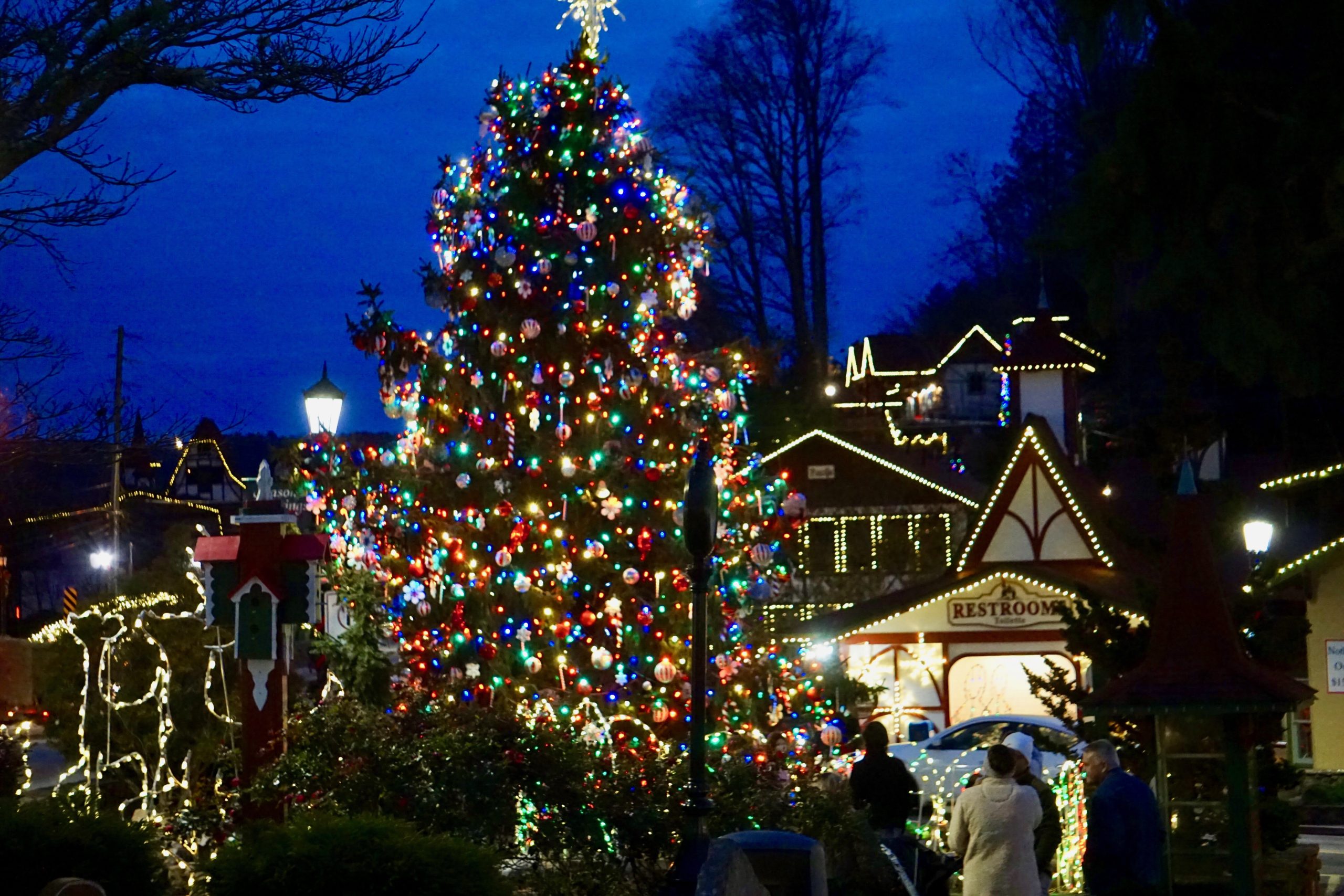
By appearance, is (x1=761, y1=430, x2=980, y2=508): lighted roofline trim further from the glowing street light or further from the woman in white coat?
the woman in white coat

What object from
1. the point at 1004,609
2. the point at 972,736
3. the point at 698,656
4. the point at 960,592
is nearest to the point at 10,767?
the point at 698,656

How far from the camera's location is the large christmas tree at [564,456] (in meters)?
13.8

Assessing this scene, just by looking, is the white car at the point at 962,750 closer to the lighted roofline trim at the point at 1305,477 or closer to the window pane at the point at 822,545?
the lighted roofline trim at the point at 1305,477

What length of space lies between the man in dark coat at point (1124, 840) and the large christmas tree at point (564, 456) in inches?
183

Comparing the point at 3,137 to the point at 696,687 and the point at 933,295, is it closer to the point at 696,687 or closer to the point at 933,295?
the point at 696,687

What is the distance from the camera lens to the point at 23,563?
1929 inches

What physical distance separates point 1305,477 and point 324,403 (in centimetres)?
1933

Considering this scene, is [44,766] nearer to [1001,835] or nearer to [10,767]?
[10,767]

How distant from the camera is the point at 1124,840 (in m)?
9.20

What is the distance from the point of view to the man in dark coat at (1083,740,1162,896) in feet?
30.1

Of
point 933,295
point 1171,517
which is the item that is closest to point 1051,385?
point 1171,517

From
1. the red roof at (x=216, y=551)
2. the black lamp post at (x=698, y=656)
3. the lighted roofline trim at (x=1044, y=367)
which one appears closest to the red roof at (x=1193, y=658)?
the black lamp post at (x=698, y=656)

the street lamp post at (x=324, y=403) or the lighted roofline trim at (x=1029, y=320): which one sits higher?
the lighted roofline trim at (x=1029, y=320)

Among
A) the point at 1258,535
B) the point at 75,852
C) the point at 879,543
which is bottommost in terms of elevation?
the point at 75,852
